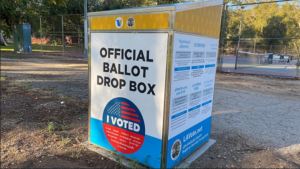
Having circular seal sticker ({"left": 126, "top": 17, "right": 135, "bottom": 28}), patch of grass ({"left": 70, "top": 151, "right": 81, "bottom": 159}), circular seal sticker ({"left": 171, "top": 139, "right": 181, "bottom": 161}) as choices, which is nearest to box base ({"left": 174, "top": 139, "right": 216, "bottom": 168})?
circular seal sticker ({"left": 171, "top": 139, "right": 181, "bottom": 161})

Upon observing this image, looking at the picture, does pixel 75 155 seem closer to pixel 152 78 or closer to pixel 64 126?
pixel 64 126

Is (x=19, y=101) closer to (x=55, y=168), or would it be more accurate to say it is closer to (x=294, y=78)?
(x=55, y=168)

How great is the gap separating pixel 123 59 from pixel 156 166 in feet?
4.39

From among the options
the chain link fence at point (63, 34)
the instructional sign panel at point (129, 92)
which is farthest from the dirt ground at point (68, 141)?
the chain link fence at point (63, 34)

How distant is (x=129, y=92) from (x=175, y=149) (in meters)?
0.89

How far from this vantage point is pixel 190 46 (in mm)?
2709

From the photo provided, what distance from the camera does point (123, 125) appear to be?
2.96 metres

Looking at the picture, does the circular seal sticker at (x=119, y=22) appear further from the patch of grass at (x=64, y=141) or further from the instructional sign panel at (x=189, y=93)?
the patch of grass at (x=64, y=141)

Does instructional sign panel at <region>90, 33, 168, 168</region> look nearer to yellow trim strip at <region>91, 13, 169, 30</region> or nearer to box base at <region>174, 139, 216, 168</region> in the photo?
yellow trim strip at <region>91, 13, 169, 30</region>

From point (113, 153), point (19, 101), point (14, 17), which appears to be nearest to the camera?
point (113, 153)

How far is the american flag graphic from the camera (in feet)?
9.29

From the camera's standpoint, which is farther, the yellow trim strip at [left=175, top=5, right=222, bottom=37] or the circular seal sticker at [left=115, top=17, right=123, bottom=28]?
the circular seal sticker at [left=115, top=17, right=123, bottom=28]

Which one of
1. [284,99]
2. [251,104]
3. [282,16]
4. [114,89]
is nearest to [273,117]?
[251,104]

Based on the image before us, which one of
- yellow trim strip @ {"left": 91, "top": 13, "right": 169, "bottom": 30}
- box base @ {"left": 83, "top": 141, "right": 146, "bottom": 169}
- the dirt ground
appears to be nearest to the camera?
yellow trim strip @ {"left": 91, "top": 13, "right": 169, "bottom": 30}
